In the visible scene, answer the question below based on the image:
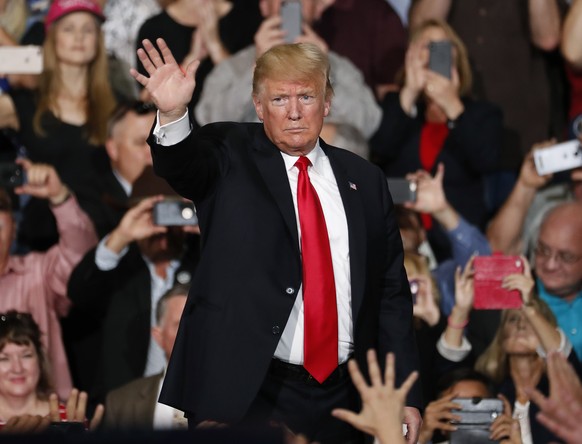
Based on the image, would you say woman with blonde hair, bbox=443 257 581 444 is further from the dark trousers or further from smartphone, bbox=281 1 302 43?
the dark trousers

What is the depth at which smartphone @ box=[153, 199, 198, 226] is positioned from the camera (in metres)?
5.19

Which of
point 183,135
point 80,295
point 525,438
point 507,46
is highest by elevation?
point 507,46

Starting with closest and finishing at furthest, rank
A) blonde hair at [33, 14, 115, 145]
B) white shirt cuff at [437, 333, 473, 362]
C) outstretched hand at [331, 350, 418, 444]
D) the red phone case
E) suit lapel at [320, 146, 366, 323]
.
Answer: outstretched hand at [331, 350, 418, 444], suit lapel at [320, 146, 366, 323], the red phone case, white shirt cuff at [437, 333, 473, 362], blonde hair at [33, 14, 115, 145]

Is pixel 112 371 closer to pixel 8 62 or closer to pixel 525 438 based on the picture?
pixel 8 62

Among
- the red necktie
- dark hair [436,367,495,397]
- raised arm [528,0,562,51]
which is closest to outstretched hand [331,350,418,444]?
the red necktie

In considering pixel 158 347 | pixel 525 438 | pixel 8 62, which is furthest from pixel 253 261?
pixel 8 62

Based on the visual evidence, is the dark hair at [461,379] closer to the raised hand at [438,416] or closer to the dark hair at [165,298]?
the raised hand at [438,416]

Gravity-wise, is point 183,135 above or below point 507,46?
below

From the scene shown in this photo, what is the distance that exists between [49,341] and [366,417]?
8.98ft

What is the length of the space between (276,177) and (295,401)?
555 millimetres

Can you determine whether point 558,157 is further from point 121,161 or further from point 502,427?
point 121,161

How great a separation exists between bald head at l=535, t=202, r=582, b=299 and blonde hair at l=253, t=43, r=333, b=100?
2307 millimetres

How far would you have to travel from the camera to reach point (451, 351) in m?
5.12

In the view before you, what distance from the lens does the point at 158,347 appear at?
534cm
